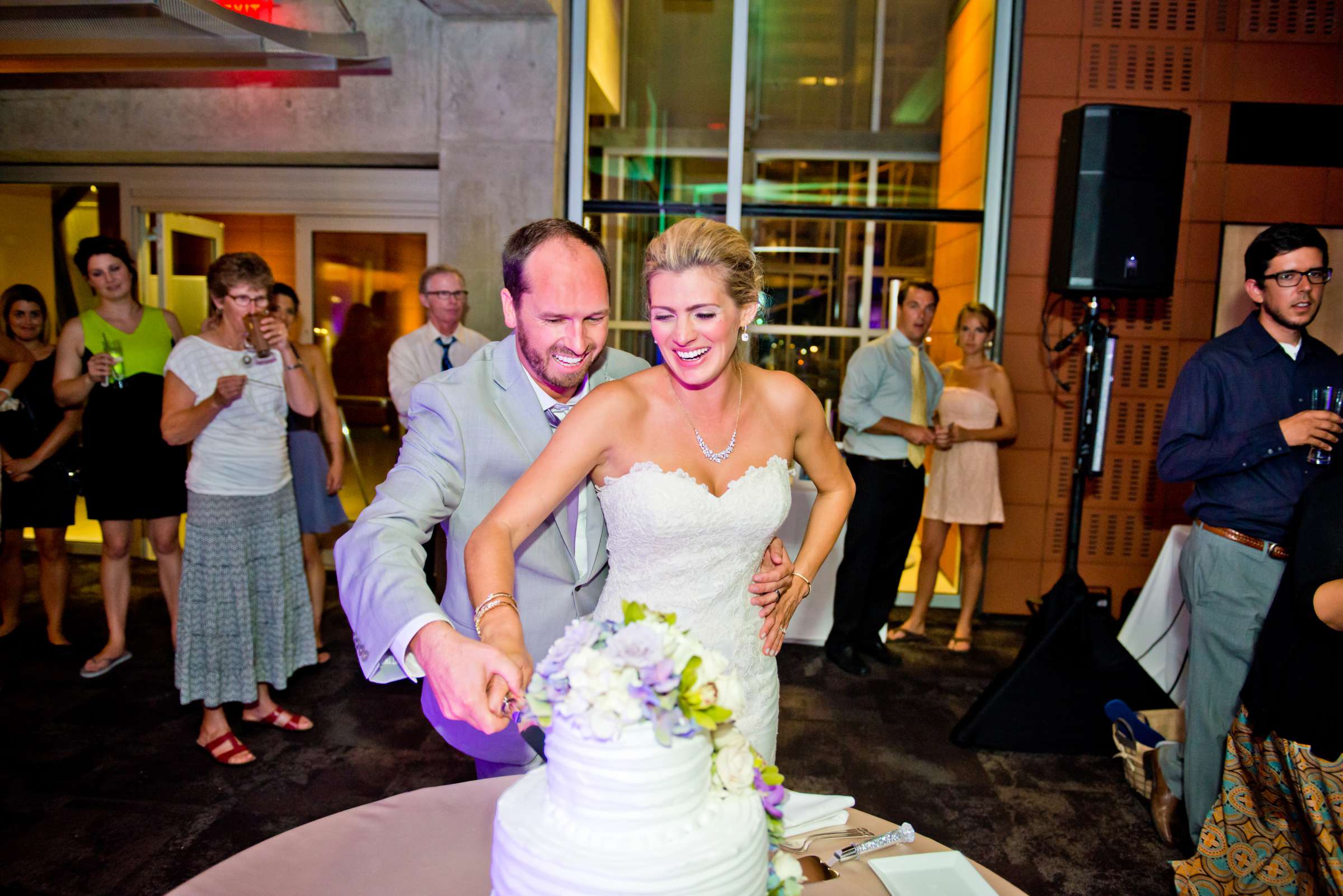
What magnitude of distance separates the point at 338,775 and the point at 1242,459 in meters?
3.31

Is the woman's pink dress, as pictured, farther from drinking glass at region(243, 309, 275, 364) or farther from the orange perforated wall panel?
drinking glass at region(243, 309, 275, 364)

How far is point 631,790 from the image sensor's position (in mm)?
870

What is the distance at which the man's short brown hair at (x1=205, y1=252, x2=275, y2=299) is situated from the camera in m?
3.31

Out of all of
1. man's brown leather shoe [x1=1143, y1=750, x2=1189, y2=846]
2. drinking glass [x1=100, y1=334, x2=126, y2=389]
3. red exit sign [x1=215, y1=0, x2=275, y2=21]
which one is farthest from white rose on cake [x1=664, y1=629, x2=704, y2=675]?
red exit sign [x1=215, y1=0, x2=275, y2=21]

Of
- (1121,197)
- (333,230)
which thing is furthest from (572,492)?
(333,230)

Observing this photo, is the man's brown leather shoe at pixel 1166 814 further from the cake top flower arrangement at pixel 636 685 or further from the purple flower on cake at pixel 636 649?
the purple flower on cake at pixel 636 649

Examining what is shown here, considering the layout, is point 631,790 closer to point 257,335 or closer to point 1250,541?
point 1250,541

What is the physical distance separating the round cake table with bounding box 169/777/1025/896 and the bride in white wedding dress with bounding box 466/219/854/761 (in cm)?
48

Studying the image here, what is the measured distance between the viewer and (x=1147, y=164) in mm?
4031

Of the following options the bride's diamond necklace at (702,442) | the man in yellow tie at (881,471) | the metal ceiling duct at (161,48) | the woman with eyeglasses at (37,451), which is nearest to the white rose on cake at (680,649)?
the bride's diamond necklace at (702,442)

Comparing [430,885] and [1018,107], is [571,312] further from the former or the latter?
[1018,107]

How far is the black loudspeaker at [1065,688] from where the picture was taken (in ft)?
11.9

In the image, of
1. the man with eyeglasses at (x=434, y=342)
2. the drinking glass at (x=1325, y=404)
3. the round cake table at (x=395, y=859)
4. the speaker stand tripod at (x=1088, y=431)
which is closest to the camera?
the round cake table at (x=395, y=859)

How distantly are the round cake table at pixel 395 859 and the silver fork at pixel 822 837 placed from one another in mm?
14
